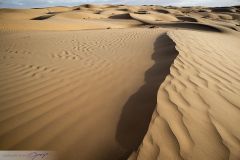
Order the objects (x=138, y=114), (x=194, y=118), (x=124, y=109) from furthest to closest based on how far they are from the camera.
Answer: (x=124, y=109), (x=138, y=114), (x=194, y=118)

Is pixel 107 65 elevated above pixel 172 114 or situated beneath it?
situated beneath

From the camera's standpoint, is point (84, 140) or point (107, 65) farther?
point (107, 65)

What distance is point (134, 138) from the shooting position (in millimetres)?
2123

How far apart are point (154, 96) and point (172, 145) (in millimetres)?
982

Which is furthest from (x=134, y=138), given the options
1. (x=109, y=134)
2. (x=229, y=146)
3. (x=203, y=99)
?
(x=203, y=99)

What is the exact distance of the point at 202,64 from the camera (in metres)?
4.32

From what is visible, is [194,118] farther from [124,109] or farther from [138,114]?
[124,109]

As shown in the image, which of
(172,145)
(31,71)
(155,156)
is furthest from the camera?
(31,71)

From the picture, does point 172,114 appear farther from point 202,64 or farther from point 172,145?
point 202,64

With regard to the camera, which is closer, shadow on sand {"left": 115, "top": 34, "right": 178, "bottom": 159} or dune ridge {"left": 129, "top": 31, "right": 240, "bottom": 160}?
dune ridge {"left": 129, "top": 31, "right": 240, "bottom": 160}

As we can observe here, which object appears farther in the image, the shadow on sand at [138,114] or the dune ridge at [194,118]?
the shadow on sand at [138,114]

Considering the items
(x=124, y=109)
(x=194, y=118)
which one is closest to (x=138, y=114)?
(x=124, y=109)

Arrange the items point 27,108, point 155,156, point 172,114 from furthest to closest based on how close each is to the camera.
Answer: point 27,108 < point 172,114 < point 155,156

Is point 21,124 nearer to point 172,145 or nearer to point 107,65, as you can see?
point 172,145
